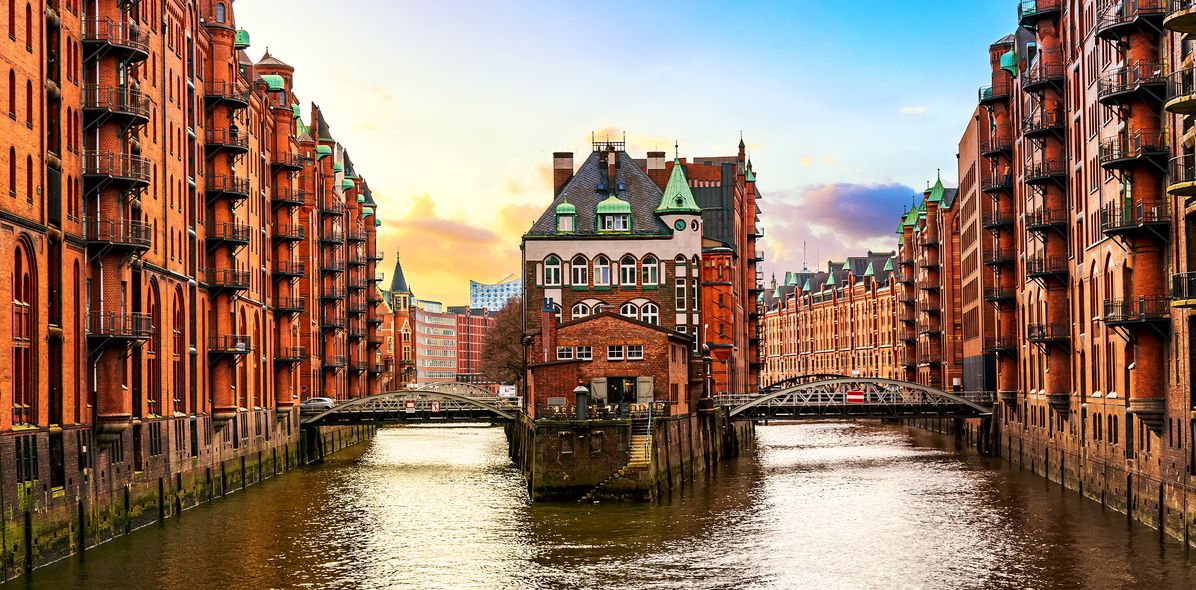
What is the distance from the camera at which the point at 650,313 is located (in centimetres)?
9319

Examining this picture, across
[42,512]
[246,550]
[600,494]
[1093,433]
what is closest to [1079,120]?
[1093,433]

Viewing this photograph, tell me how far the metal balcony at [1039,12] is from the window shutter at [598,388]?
2462cm

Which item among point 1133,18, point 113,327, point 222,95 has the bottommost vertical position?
point 113,327

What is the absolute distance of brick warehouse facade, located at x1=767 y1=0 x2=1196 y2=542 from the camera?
4609 cm

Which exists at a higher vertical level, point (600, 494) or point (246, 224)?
point (246, 224)

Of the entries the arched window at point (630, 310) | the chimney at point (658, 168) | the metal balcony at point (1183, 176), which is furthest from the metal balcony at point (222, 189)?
the chimney at point (658, 168)

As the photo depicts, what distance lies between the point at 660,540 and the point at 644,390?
18.6 metres

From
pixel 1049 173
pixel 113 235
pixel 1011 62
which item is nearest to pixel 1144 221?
pixel 1049 173

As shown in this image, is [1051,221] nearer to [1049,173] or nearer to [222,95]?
[1049,173]

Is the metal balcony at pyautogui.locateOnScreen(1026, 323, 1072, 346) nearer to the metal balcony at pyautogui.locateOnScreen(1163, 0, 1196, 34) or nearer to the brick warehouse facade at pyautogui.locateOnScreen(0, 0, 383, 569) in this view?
the metal balcony at pyautogui.locateOnScreen(1163, 0, 1196, 34)

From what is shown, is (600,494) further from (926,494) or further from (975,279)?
(975,279)

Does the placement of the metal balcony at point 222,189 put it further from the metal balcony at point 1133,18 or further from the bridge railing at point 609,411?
the metal balcony at point 1133,18

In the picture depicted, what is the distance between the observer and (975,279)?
105250mm

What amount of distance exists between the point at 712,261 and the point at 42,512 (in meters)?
63.9
